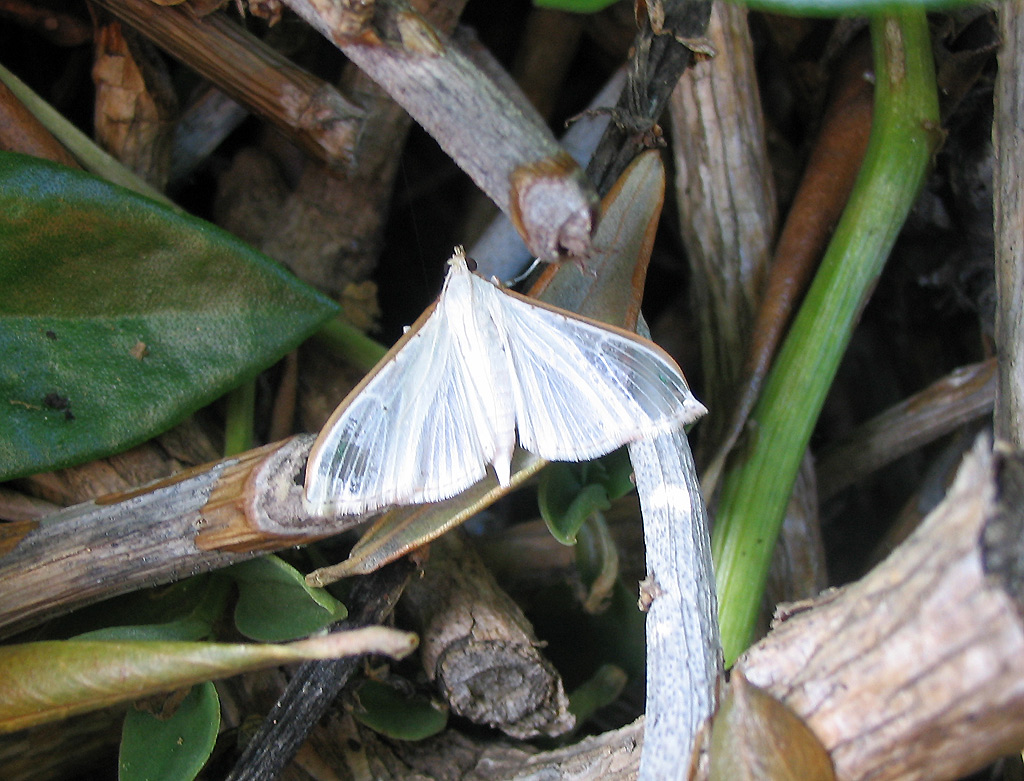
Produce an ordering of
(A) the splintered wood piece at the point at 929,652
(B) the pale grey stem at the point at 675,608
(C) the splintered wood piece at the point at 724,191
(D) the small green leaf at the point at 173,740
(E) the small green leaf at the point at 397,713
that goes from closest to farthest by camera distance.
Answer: (A) the splintered wood piece at the point at 929,652 < (B) the pale grey stem at the point at 675,608 < (D) the small green leaf at the point at 173,740 < (E) the small green leaf at the point at 397,713 < (C) the splintered wood piece at the point at 724,191

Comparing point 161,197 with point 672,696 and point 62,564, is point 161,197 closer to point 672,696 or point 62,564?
point 62,564

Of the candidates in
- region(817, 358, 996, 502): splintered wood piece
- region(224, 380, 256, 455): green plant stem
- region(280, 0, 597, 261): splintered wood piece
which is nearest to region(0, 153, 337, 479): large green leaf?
region(224, 380, 256, 455): green plant stem

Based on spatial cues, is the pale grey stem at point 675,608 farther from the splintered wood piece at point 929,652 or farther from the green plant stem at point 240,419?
the green plant stem at point 240,419


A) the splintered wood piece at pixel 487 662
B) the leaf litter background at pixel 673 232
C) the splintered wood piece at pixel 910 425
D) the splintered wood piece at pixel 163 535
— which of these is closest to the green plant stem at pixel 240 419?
the leaf litter background at pixel 673 232

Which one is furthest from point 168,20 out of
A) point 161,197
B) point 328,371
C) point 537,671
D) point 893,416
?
point 893,416

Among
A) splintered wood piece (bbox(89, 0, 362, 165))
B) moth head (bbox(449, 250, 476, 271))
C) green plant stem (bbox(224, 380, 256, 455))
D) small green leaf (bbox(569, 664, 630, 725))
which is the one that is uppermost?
splintered wood piece (bbox(89, 0, 362, 165))

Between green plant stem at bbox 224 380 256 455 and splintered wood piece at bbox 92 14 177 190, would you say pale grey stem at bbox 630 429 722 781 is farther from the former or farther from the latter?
splintered wood piece at bbox 92 14 177 190

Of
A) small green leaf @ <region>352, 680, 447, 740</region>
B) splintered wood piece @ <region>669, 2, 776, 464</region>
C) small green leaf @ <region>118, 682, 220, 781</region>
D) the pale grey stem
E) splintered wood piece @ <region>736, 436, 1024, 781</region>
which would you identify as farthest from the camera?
splintered wood piece @ <region>669, 2, 776, 464</region>
